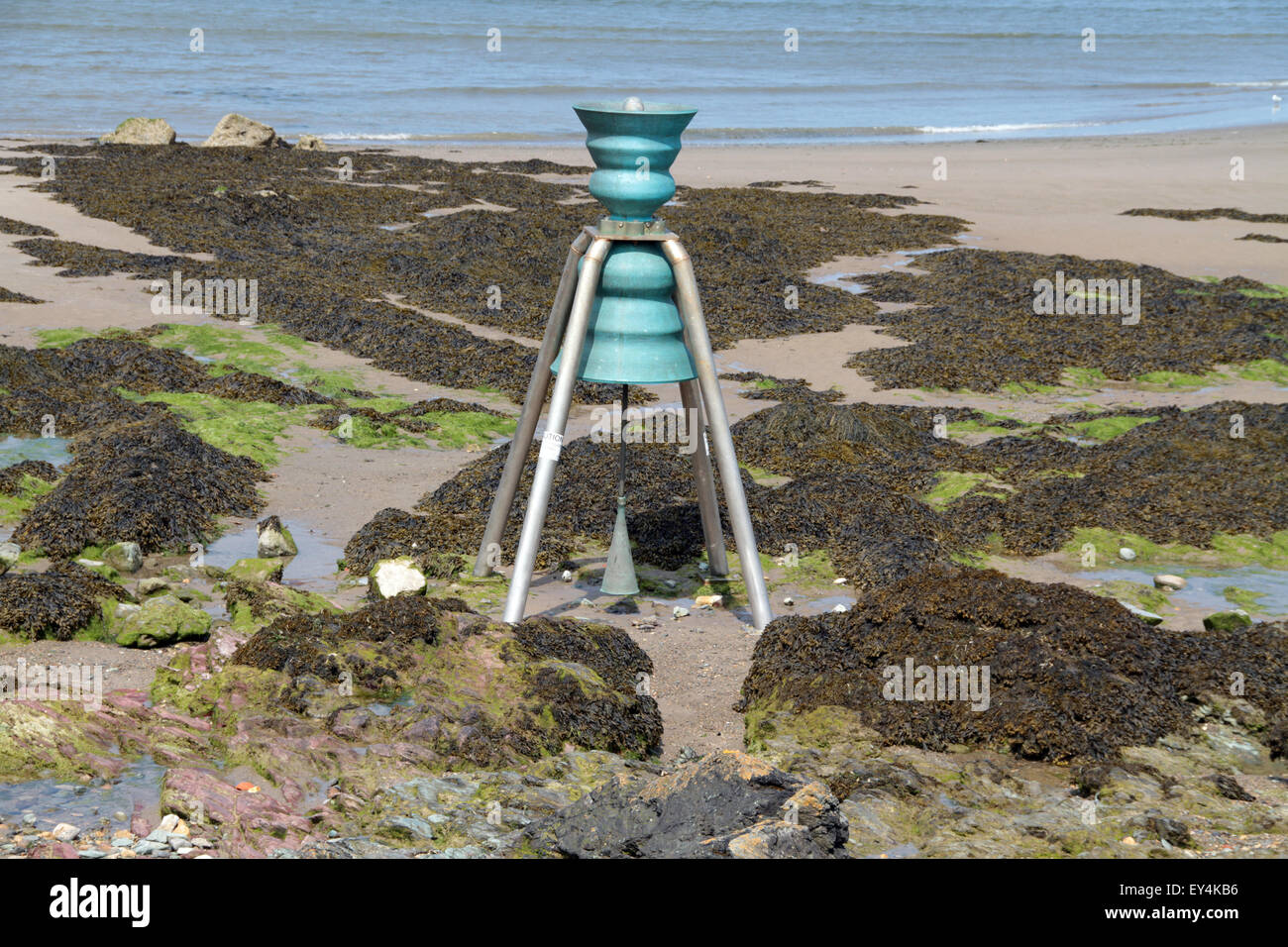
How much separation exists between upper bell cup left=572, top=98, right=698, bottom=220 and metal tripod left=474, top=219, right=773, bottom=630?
0.20m

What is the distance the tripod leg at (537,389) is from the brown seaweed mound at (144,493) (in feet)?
7.88

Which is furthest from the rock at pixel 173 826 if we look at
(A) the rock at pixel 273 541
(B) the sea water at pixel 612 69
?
(B) the sea water at pixel 612 69

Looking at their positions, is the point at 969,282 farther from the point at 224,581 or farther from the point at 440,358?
the point at 224,581

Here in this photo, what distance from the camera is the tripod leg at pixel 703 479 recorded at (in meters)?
7.94

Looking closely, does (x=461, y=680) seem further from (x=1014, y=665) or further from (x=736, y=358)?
(x=736, y=358)

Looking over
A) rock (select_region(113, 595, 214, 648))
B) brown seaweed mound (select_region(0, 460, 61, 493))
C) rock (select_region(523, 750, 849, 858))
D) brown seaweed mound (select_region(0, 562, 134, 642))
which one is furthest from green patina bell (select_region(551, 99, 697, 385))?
brown seaweed mound (select_region(0, 460, 61, 493))

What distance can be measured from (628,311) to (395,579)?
2217 millimetres

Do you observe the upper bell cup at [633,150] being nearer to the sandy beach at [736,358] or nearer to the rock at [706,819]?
the sandy beach at [736,358]

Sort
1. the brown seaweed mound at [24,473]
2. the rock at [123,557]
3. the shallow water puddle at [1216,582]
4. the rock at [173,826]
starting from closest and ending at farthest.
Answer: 1. the rock at [173,826]
2. the shallow water puddle at [1216,582]
3. the rock at [123,557]
4. the brown seaweed mound at [24,473]

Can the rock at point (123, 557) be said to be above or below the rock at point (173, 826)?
above

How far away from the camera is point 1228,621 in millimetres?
7590

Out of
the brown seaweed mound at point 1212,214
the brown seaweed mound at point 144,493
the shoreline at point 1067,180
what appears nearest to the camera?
the brown seaweed mound at point 144,493

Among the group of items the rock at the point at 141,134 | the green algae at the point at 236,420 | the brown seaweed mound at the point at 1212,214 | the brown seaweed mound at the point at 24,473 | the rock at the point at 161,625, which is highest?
the rock at the point at 141,134

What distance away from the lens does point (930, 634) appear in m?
6.79
